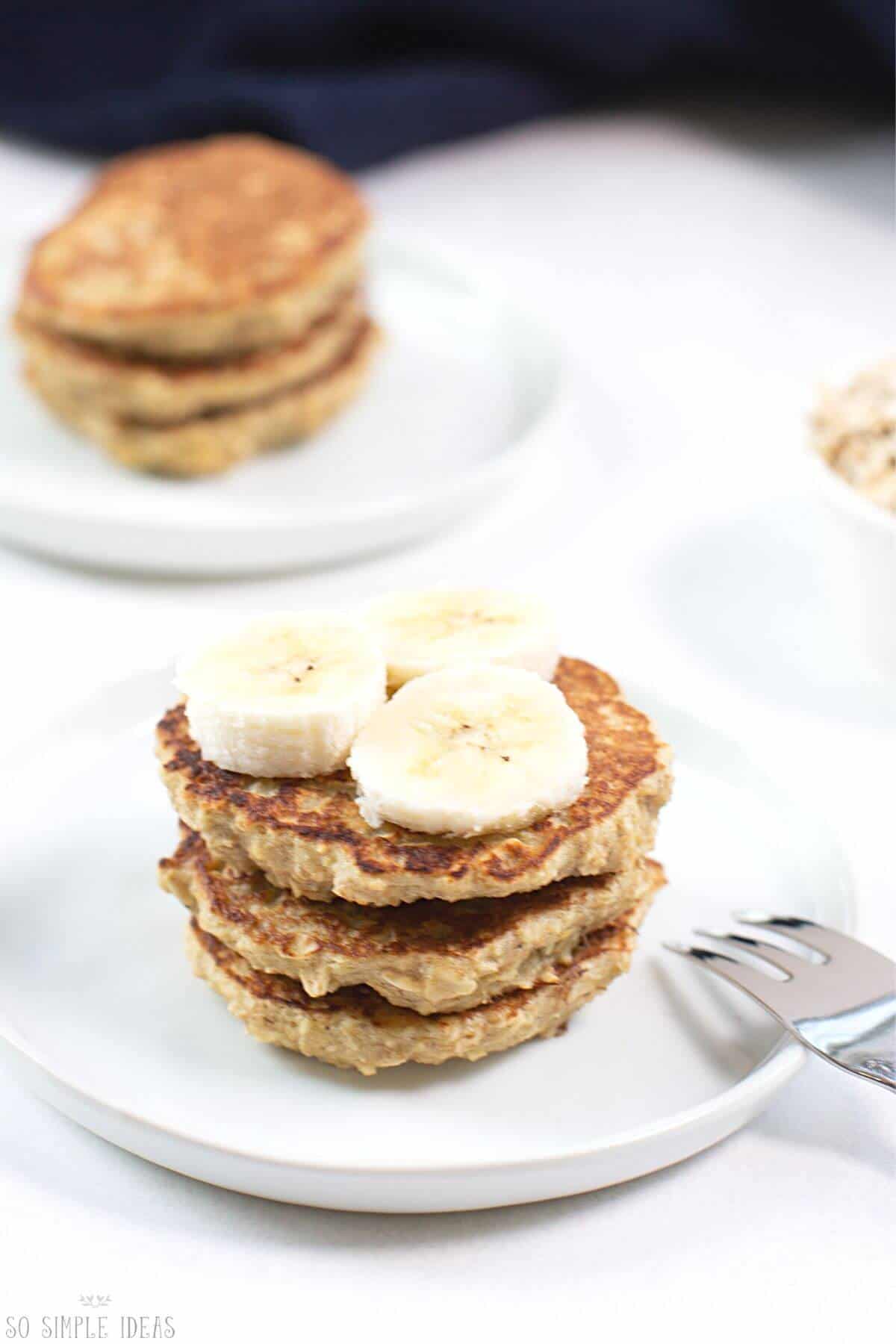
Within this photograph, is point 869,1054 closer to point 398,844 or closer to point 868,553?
point 398,844

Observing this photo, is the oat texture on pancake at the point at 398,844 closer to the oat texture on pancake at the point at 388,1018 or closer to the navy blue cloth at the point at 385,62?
the oat texture on pancake at the point at 388,1018

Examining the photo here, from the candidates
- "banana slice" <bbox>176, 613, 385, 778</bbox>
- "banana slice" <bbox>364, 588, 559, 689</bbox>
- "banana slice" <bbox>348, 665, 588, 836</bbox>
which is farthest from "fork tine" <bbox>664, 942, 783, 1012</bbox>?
"banana slice" <bbox>176, 613, 385, 778</bbox>

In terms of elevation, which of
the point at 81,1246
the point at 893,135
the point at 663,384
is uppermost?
the point at 893,135

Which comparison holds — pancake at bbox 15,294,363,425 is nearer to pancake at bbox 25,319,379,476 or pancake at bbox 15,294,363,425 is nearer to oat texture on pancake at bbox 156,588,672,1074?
pancake at bbox 25,319,379,476

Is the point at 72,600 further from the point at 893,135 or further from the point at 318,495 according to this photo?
the point at 893,135

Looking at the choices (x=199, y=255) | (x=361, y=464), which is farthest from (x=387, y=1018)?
(x=199, y=255)

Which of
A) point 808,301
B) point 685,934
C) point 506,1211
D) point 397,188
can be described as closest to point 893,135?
point 808,301
